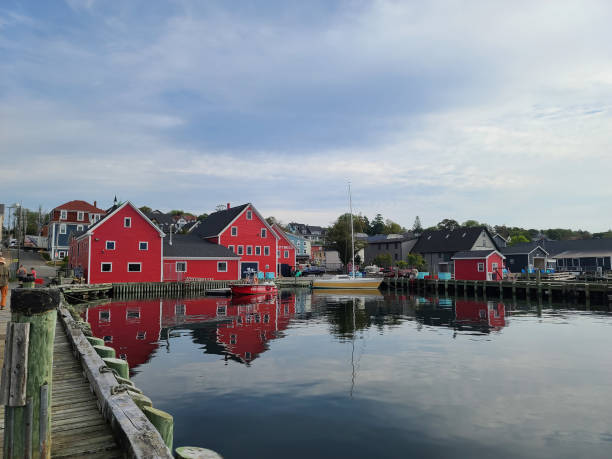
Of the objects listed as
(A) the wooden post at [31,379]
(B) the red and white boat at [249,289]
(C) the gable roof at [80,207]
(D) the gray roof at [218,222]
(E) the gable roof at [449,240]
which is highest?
(C) the gable roof at [80,207]

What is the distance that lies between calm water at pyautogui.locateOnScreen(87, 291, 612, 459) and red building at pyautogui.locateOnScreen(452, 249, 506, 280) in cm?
2755

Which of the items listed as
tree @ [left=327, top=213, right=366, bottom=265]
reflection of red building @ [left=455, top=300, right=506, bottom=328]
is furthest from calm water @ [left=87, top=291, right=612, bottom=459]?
tree @ [left=327, top=213, right=366, bottom=265]

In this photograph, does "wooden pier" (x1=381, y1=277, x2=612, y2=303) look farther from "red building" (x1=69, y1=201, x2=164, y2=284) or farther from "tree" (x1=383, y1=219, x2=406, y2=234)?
"tree" (x1=383, y1=219, x2=406, y2=234)

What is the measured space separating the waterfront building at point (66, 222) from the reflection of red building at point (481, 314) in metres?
64.1

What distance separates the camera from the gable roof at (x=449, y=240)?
68.8m

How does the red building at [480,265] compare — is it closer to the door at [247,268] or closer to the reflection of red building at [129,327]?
the door at [247,268]

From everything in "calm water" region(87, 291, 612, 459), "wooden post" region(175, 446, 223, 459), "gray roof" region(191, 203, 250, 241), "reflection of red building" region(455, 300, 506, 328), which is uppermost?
"gray roof" region(191, 203, 250, 241)

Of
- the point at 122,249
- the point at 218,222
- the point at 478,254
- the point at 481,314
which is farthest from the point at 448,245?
the point at 122,249

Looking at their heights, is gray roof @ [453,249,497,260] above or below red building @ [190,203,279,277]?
below

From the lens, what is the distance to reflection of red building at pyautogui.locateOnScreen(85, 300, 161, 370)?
1686 centimetres

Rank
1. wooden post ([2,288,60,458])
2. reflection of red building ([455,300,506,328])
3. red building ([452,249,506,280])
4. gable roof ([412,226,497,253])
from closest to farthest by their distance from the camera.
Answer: wooden post ([2,288,60,458]), reflection of red building ([455,300,506,328]), red building ([452,249,506,280]), gable roof ([412,226,497,253])

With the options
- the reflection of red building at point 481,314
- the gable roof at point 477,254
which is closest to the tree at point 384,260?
the gable roof at point 477,254

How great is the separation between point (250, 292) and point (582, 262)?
56360mm

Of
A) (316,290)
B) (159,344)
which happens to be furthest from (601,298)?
(159,344)
